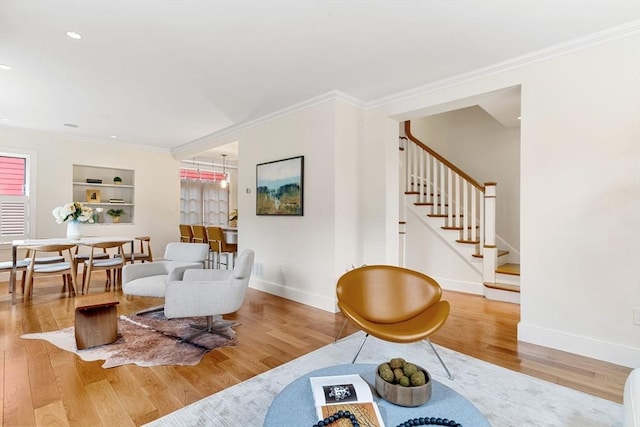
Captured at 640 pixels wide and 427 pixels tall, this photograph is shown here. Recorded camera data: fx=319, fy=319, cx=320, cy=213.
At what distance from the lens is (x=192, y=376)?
2297 mm

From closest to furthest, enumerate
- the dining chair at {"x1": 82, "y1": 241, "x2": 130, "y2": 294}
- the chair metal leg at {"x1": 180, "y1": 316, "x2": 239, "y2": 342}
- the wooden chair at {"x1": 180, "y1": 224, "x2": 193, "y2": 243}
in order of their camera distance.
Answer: the chair metal leg at {"x1": 180, "y1": 316, "x2": 239, "y2": 342} < the dining chair at {"x1": 82, "y1": 241, "x2": 130, "y2": 294} < the wooden chair at {"x1": 180, "y1": 224, "x2": 193, "y2": 243}

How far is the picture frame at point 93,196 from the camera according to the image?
6438 mm

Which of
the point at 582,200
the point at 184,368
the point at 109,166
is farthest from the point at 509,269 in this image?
the point at 109,166

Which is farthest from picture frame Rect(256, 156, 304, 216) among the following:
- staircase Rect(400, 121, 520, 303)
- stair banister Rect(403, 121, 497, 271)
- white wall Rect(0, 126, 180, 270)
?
white wall Rect(0, 126, 180, 270)

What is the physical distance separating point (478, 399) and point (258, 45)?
3.14m

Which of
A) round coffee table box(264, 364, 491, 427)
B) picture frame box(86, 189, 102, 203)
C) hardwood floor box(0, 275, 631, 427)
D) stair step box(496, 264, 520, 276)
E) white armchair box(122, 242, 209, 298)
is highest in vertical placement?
picture frame box(86, 189, 102, 203)

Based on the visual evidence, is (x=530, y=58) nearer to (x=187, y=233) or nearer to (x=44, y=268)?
(x=187, y=233)

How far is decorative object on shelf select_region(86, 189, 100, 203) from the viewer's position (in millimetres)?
6438

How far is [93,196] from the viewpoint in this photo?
6488mm

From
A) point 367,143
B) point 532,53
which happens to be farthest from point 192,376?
point 532,53

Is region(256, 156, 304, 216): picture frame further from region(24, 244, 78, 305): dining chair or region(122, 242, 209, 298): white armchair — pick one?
region(24, 244, 78, 305): dining chair

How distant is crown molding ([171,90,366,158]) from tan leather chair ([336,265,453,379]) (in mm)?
2219

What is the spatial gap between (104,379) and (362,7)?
3173mm

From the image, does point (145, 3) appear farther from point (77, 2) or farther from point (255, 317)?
point (255, 317)
